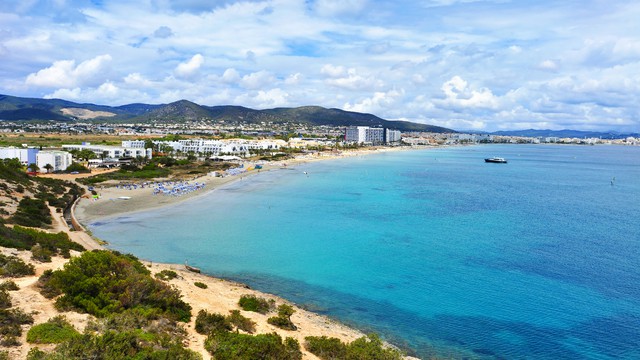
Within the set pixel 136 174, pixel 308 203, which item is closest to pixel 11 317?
pixel 308 203

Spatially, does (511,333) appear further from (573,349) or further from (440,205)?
(440,205)

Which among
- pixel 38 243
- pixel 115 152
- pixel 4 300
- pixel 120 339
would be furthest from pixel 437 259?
pixel 115 152

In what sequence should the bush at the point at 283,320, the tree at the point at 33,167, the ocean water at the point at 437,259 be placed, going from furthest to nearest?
the tree at the point at 33,167 → the ocean water at the point at 437,259 → the bush at the point at 283,320

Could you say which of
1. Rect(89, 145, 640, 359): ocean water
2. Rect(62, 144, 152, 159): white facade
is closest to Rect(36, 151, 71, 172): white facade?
Rect(62, 144, 152, 159): white facade

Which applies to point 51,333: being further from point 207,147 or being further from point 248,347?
point 207,147

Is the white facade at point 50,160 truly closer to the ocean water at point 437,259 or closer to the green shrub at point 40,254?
the ocean water at point 437,259

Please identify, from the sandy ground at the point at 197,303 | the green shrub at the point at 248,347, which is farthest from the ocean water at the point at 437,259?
the green shrub at the point at 248,347
